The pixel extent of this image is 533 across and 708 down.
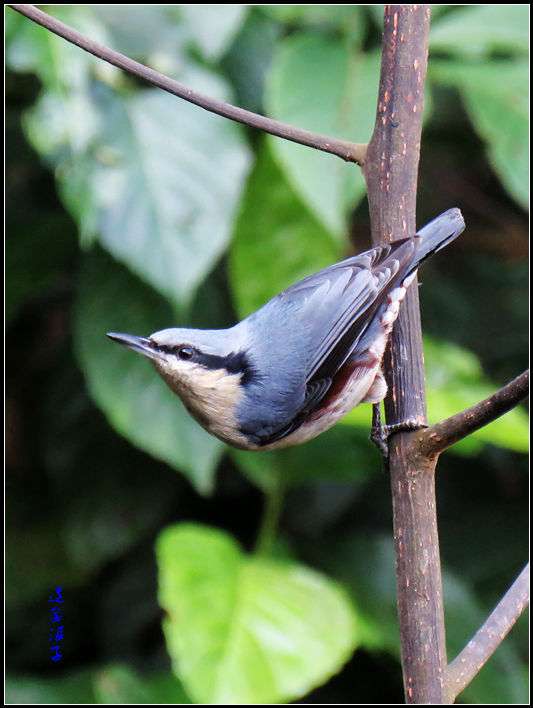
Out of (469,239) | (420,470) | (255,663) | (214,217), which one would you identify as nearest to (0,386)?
(214,217)

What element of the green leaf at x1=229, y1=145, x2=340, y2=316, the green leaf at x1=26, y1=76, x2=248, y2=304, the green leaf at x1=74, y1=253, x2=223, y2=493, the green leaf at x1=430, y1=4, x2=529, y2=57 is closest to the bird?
the green leaf at x1=26, y1=76, x2=248, y2=304

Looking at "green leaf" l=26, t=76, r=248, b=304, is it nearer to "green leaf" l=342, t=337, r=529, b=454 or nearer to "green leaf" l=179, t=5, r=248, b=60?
"green leaf" l=179, t=5, r=248, b=60

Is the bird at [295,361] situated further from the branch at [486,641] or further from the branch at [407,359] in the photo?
the branch at [486,641]

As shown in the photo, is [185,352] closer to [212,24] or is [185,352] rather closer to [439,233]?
[439,233]

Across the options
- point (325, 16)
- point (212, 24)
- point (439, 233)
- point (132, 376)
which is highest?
point (325, 16)

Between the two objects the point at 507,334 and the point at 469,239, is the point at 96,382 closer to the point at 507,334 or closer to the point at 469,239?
the point at 507,334

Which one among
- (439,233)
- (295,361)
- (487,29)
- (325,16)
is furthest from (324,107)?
(295,361)

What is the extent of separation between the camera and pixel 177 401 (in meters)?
2.85

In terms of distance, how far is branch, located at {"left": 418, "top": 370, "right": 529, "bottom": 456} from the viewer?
4.37ft

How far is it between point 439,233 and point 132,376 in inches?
44.1

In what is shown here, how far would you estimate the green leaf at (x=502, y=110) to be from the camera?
9.50 ft

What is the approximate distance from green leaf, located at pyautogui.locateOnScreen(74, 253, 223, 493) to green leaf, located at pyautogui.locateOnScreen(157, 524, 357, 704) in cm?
22

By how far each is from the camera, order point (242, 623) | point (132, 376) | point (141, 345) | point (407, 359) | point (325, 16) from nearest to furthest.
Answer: point (407, 359) < point (141, 345) < point (242, 623) < point (132, 376) < point (325, 16)

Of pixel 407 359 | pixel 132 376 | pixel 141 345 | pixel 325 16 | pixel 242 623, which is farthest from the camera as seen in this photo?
pixel 325 16
